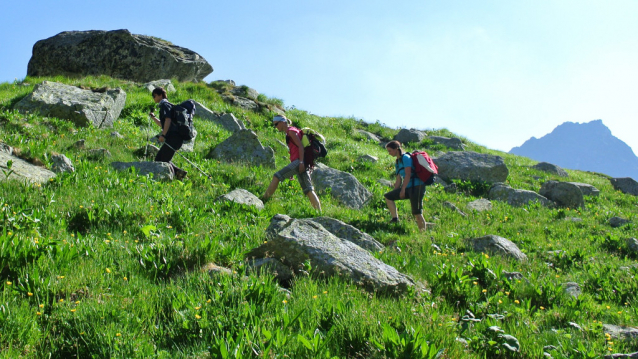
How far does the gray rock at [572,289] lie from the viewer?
565 centimetres

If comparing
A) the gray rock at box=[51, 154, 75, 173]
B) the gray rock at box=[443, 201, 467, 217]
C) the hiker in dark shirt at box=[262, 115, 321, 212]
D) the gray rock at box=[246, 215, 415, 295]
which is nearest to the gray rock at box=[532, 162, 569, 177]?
the gray rock at box=[443, 201, 467, 217]

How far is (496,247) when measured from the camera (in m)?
7.72

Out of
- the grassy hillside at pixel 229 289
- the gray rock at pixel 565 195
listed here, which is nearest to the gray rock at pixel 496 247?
the grassy hillside at pixel 229 289

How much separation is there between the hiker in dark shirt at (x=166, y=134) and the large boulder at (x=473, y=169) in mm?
9888

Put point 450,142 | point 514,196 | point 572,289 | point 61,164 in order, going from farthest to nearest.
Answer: point 450,142 → point 514,196 → point 61,164 → point 572,289

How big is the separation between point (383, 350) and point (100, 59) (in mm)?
22711

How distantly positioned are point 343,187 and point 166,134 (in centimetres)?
460

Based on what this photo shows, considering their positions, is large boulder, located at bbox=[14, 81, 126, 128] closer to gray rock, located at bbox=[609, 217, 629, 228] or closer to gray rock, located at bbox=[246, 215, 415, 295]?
gray rock, located at bbox=[246, 215, 415, 295]

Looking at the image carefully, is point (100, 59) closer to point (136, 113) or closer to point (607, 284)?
point (136, 113)

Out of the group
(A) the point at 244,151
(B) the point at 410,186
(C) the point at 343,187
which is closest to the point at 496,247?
(B) the point at 410,186

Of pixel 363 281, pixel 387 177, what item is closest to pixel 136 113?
pixel 387 177

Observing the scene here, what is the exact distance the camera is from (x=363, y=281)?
4.54 meters

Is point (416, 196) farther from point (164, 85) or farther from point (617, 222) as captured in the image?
point (164, 85)

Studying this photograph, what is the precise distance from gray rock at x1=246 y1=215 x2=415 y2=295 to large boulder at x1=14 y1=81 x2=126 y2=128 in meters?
10.6
